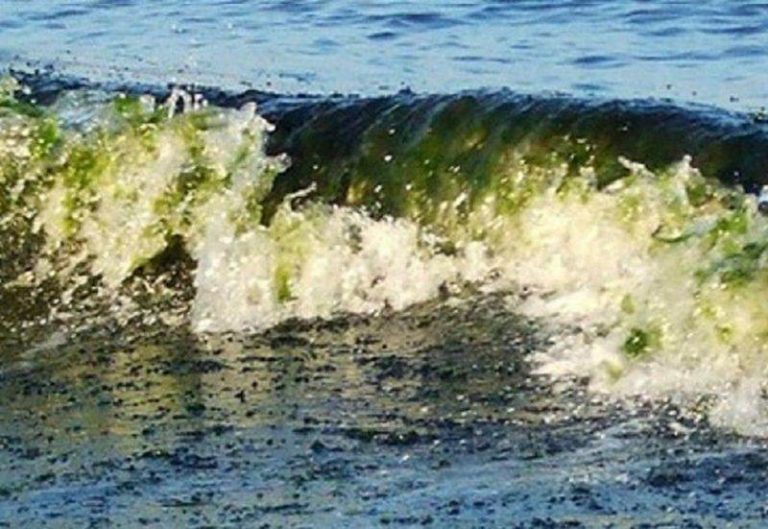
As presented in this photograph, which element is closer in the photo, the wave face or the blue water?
the wave face

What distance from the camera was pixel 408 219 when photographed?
9.76 m

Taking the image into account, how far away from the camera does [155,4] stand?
16.4m

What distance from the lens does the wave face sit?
7.77m

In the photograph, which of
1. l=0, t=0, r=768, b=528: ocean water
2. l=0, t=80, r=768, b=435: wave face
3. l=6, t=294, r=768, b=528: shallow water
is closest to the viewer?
l=6, t=294, r=768, b=528: shallow water

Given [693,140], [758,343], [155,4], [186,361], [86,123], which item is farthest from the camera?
[155,4]

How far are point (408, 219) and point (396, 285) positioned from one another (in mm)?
695

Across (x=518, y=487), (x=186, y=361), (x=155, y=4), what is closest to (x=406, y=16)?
(x=155, y=4)

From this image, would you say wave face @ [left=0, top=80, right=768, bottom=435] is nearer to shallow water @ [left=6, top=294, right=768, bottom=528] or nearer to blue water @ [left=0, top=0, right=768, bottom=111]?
shallow water @ [left=6, top=294, right=768, bottom=528]

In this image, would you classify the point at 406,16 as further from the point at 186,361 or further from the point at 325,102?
the point at 186,361

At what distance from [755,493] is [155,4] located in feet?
35.7

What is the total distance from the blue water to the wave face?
1.43 meters

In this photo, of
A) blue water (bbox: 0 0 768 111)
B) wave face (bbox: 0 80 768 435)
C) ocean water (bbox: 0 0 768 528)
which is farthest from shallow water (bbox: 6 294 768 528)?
blue water (bbox: 0 0 768 111)

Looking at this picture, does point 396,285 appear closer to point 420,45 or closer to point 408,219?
point 408,219

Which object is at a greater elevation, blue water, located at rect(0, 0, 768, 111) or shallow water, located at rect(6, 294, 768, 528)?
blue water, located at rect(0, 0, 768, 111)
